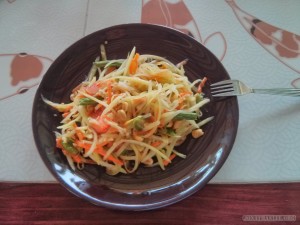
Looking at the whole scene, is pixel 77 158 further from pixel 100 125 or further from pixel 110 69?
pixel 110 69

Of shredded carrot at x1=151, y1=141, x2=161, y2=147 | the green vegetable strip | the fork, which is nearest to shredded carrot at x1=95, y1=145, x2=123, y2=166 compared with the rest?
shredded carrot at x1=151, y1=141, x2=161, y2=147

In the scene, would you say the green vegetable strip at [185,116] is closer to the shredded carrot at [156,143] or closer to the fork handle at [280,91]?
the shredded carrot at [156,143]

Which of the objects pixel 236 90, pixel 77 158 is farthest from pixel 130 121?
pixel 236 90

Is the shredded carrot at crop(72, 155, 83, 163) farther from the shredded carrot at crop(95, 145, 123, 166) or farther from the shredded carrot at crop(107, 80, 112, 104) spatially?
the shredded carrot at crop(107, 80, 112, 104)

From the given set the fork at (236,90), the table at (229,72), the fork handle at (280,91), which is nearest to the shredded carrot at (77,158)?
the table at (229,72)

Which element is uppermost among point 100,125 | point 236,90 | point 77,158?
point 236,90

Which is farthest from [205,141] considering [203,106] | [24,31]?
[24,31]
